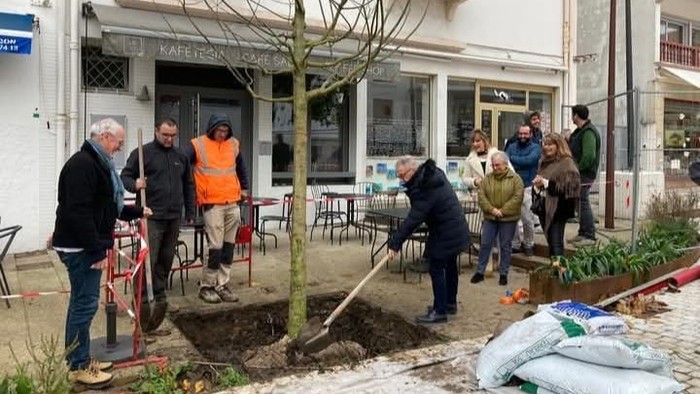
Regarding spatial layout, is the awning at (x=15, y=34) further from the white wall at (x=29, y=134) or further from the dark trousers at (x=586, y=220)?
the dark trousers at (x=586, y=220)

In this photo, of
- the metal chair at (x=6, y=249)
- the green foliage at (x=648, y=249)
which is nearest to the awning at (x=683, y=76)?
the green foliage at (x=648, y=249)

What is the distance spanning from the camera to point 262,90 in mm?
10023

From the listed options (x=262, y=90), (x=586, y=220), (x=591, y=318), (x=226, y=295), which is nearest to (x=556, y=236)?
(x=586, y=220)

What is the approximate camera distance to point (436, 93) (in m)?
11.8

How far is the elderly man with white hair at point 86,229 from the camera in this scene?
3.55m

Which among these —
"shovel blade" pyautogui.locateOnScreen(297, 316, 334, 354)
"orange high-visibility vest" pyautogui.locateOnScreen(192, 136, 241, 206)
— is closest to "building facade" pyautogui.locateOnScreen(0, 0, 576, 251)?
"orange high-visibility vest" pyautogui.locateOnScreen(192, 136, 241, 206)

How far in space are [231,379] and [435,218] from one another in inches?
89.2

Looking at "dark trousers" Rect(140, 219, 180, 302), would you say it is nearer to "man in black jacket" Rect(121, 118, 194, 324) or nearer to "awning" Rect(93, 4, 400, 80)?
"man in black jacket" Rect(121, 118, 194, 324)

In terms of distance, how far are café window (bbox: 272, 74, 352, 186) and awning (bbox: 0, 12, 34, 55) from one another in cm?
386

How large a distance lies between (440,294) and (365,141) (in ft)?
20.5

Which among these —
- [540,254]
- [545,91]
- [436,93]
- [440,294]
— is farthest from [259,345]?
[545,91]

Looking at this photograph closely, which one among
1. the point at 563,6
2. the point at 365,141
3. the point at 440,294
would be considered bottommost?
the point at 440,294

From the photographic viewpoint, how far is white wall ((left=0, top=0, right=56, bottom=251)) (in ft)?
25.6

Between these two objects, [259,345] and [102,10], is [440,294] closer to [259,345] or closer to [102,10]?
[259,345]
